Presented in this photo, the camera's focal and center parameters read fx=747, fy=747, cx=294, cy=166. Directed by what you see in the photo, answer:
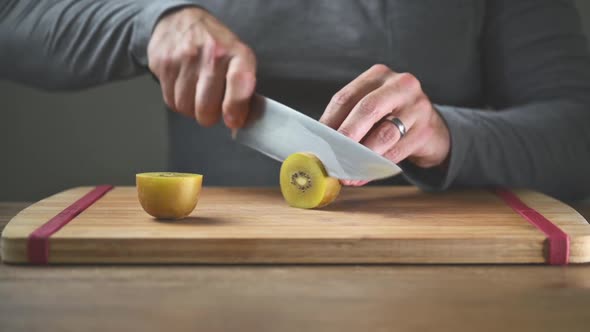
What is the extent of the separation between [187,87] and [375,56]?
1.94 ft

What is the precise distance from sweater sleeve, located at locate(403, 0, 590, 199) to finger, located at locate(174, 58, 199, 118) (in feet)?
1.56

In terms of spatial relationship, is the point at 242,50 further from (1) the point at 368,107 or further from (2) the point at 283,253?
(2) the point at 283,253

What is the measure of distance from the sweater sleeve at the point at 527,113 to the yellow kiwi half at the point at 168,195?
56cm

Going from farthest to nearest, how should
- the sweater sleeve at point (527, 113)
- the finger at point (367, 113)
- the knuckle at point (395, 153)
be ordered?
1. the sweater sleeve at point (527, 113)
2. the knuckle at point (395, 153)
3. the finger at point (367, 113)

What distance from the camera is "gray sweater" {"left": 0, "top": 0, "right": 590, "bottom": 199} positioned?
1.74 metres

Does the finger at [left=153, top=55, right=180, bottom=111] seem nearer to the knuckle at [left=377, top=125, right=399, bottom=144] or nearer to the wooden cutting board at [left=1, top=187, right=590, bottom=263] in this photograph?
the wooden cutting board at [left=1, top=187, right=590, bottom=263]

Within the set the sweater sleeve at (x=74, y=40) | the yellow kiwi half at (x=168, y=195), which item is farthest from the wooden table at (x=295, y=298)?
the sweater sleeve at (x=74, y=40)

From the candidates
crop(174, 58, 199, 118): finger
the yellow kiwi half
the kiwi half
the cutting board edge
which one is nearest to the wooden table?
the cutting board edge

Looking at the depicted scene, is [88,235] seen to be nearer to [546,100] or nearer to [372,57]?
[372,57]

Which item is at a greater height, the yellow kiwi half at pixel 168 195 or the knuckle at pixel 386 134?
the knuckle at pixel 386 134

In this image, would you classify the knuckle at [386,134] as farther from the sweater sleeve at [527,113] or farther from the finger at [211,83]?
the finger at [211,83]

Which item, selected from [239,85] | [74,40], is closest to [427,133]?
[239,85]

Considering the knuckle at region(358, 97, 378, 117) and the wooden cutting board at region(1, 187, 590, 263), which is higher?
the knuckle at region(358, 97, 378, 117)

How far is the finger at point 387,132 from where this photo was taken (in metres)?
1.34
